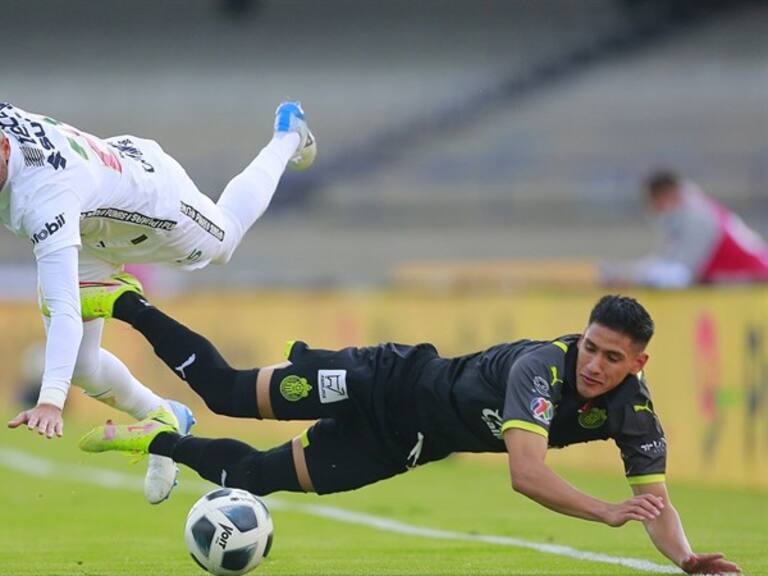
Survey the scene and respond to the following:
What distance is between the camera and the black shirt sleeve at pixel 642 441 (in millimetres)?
6816

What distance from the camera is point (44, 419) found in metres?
6.44

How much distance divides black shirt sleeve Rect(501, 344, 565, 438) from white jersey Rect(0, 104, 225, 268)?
2.12 metres

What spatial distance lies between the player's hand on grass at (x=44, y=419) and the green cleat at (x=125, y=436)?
862 millimetres

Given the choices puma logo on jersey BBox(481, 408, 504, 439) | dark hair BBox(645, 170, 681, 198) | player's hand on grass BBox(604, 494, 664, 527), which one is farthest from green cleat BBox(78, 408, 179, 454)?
dark hair BBox(645, 170, 681, 198)

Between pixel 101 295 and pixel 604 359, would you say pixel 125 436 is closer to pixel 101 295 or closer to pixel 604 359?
pixel 101 295

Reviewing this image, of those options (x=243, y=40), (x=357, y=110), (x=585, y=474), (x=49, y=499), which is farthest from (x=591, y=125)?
(x=49, y=499)

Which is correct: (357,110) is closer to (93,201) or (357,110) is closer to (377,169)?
(377,169)

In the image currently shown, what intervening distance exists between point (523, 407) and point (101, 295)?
2481mm

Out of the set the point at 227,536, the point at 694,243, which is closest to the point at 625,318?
the point at 227,536

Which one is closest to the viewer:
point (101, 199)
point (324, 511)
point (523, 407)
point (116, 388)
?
point (523, 407)

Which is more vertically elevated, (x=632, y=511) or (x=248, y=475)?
(x=632, y=511)

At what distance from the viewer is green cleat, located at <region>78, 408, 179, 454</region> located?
7.43 metres

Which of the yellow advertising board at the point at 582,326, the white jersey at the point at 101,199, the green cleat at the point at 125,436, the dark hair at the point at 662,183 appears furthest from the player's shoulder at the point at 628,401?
the dark hair at the point at 662,183

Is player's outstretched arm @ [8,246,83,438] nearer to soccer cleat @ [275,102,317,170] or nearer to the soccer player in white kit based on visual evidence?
the soccer player in white kit
